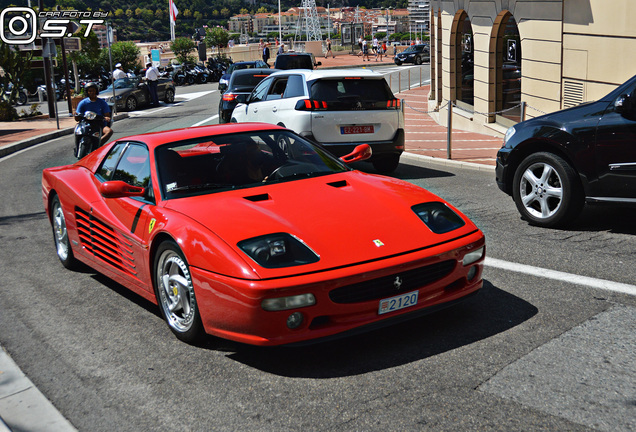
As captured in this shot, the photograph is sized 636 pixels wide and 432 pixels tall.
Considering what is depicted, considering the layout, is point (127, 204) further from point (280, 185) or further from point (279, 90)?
point (279, 90)

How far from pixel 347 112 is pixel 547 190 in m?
4.14

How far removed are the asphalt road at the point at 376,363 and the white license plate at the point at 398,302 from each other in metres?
0.28

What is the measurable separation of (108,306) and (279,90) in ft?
24.0

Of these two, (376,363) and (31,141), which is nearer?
(376,363)

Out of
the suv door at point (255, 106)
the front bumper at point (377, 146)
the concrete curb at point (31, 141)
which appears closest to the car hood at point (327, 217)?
the front bumper at point (377, 146)

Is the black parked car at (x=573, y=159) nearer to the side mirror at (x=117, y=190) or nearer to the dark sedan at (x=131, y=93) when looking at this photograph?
the side mirror at (x=117, y=190)

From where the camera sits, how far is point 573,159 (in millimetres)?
7418

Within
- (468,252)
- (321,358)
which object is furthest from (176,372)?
(468,252)

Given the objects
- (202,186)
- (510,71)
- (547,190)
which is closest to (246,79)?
(510,71)

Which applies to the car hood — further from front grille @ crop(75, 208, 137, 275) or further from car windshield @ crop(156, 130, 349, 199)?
front grille @ crop(75, 208, 137, 275)

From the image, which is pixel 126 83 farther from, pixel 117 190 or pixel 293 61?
pixel 117 190

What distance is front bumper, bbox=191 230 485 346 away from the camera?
423 centimetres

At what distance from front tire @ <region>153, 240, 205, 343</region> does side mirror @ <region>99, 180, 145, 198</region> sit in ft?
1.95

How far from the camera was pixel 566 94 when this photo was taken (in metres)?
14.3
